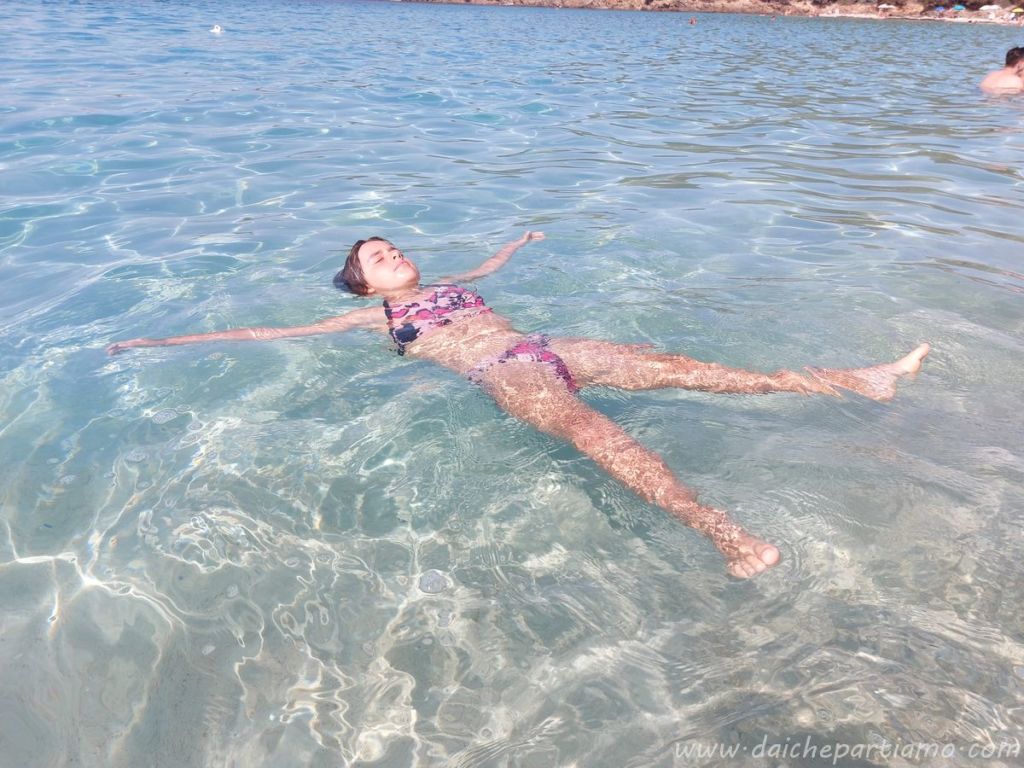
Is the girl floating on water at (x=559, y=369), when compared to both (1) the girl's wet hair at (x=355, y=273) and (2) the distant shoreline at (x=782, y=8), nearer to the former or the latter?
(1) the girl's wet hair at (x=355, y=273)

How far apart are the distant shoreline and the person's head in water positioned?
41.2m

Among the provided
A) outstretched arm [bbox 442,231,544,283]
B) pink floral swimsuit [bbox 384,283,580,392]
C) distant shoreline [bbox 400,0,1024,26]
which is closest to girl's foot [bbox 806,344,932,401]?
pink floral swimsuit [bbox 384,283,580,392]

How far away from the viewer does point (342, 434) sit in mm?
3598

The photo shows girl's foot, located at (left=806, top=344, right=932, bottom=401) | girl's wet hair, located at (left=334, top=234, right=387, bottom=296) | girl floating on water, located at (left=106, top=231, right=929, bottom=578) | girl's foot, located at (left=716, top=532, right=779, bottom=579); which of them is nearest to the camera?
girl's foot, located at (left=716, top=532, right=779, bottom=579)

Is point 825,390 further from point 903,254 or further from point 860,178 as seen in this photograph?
point 860,178

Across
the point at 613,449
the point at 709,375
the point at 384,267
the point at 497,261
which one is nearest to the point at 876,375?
the point at 709,375

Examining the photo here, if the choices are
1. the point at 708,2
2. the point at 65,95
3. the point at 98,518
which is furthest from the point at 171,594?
the point at 708,2

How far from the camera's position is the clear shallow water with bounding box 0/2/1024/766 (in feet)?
7.36

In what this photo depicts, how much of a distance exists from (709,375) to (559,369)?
810mm

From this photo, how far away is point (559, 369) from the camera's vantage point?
12.4ft

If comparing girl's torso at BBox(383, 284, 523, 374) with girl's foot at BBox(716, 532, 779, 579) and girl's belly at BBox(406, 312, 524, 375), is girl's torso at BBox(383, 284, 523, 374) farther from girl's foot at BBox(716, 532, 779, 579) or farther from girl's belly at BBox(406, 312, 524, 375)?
girl's foot at BBox(716, 532, 779, 579)

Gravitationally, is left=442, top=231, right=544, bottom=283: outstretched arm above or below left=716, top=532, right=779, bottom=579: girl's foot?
below

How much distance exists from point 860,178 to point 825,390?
5355mm

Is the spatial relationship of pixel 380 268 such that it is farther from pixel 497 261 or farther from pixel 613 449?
pixel 613 449
